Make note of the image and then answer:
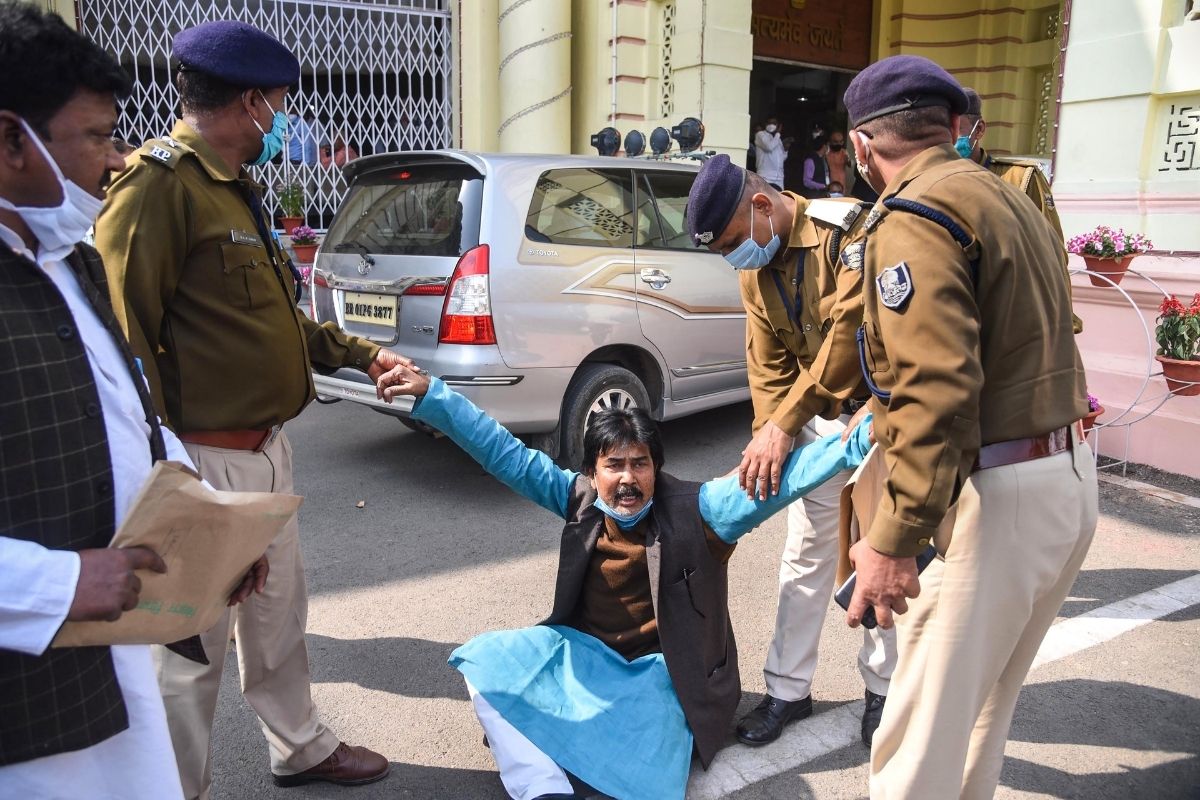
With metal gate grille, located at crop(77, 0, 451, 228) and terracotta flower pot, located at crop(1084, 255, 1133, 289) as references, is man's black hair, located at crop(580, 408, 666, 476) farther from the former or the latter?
metal gate grille, located at crop(77, 0, 451, 228)

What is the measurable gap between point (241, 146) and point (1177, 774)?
3227 millimetres

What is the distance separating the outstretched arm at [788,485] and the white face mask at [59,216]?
67.6 inches

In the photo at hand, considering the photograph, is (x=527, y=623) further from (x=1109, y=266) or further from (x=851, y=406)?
(x=1109, y=266)

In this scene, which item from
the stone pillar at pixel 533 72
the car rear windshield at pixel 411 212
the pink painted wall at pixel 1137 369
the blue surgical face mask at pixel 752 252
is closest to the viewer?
the blue surgical face mask at pixel 752 252

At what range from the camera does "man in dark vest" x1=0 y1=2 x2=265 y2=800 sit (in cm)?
131

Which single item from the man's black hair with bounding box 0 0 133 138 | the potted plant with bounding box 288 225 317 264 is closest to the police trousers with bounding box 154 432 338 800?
the man's black hair with bounding box 0 0 133 138

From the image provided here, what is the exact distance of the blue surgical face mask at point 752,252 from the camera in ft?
9.46

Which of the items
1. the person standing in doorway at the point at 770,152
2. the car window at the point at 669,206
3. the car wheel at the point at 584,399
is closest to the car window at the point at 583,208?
the car window at the point at 669,206

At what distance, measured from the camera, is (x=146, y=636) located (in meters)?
1.39

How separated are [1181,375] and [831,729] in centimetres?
333

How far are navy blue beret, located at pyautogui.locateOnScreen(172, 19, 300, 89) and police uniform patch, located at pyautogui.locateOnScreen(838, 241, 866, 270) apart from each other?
163 cm

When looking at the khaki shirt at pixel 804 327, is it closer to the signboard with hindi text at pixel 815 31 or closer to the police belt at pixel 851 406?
the police belt at pixel 851 406

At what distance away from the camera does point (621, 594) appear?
2.87m

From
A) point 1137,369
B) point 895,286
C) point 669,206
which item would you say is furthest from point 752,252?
point 1137,369
